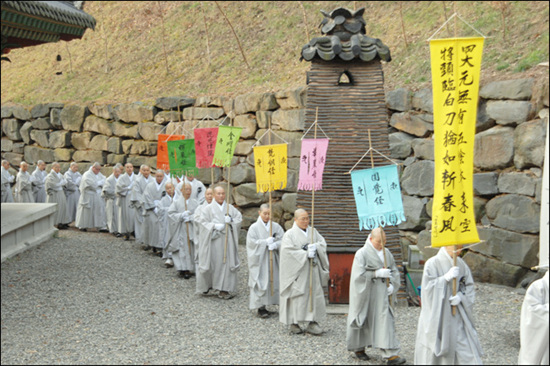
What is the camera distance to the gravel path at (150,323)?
8023mm

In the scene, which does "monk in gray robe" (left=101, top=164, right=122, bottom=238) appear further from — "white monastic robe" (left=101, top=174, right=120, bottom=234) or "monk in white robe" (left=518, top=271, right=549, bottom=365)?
"monk in white robe" (left=518, top=271, right=549, bottom=365)

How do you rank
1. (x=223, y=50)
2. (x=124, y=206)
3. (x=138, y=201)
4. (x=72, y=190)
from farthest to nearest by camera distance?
(x=223, y=50) → (x=72, y=190) → (x=124, y=206) → (x=138, y=201)

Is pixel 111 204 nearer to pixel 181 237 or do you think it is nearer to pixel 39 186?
pixel 39 186

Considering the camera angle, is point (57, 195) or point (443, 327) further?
point (57, 195)

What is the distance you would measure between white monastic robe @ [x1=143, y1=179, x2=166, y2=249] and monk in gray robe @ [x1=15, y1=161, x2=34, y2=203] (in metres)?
5.98

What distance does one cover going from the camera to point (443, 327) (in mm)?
7012

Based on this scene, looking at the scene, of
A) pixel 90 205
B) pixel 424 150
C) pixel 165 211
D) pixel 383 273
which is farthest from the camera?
pixel 90 205

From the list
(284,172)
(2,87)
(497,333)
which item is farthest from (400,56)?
(2,87)

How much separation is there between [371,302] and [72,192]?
1319 cm

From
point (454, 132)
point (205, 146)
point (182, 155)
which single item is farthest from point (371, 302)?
point (182, 155)

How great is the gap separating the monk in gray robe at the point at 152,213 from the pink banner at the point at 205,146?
2.69 metres

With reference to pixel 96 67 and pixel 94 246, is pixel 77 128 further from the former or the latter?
pixel 94 246

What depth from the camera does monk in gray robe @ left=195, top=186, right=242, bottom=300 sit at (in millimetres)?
11062

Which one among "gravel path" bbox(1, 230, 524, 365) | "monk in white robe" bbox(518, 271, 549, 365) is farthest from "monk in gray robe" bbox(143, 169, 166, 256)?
"monk in white robe" bbox(518, 271, 549, 365)
